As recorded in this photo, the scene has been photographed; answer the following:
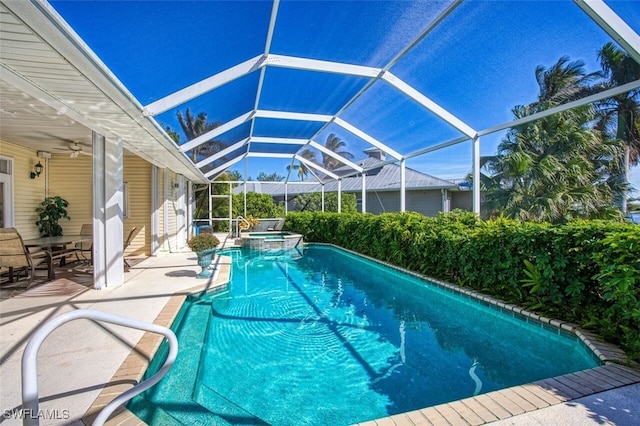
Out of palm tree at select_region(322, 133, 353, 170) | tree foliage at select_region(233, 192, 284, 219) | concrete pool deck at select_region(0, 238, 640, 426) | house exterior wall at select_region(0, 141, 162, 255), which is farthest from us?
tree foliage at select_region(233, 192, 284, 219)

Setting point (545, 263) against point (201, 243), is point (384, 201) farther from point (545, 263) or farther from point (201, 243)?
point (545, 263)

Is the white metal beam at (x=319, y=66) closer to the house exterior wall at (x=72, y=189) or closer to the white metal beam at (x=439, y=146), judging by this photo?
the white metal beam at (x=439, y=146)

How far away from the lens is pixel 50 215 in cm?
848

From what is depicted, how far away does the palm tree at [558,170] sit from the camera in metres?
10.6

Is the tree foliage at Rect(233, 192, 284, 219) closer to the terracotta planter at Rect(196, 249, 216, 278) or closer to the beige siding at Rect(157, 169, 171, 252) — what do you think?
the beige siding at Rect(157, 169, 171, 252)

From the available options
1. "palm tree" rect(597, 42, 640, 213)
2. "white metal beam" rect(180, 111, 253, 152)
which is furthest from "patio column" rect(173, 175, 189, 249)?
"palm tree" rect(597, 42, 640, 213)

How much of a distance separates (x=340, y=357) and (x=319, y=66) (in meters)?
5.14

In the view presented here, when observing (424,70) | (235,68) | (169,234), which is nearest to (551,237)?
(424,70)

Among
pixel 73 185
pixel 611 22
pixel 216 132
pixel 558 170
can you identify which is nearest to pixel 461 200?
pixel 558 170

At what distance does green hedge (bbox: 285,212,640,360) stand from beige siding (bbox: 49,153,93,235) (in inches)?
347

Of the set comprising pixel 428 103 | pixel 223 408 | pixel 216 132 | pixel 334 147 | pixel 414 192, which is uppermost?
pixel 334 147

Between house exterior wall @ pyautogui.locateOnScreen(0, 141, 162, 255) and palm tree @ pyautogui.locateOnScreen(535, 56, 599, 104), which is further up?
palm tree @ pyautogui.locateOnScreen(535, 56, 599, 104)

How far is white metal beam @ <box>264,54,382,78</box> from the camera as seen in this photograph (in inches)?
236

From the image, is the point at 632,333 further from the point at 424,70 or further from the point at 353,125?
the point at 353,125
